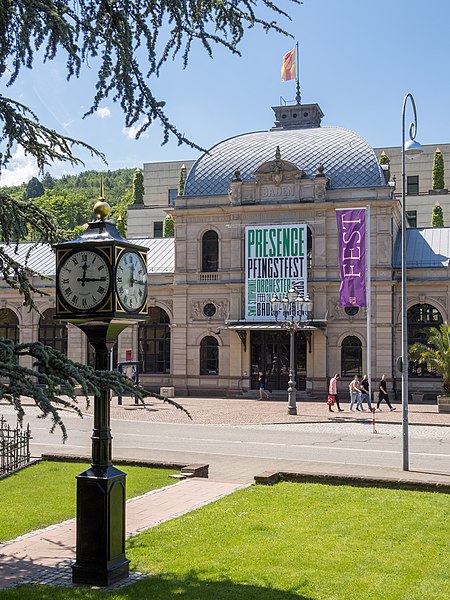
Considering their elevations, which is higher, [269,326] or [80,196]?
[80,196]

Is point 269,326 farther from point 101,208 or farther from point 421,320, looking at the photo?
point 101,208

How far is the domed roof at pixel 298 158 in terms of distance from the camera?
44906 millimetres

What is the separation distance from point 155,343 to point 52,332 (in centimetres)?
720

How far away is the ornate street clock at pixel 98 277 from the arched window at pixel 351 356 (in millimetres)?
35472

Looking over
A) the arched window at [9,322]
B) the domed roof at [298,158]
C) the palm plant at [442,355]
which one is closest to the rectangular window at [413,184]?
the domed roof at [298,158]

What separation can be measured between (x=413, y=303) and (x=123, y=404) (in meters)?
16.9

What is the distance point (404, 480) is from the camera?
14766 mm

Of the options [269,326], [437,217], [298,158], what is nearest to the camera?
[269,326]

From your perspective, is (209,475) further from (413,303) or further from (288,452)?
(413,303)

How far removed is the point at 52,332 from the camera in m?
50.5

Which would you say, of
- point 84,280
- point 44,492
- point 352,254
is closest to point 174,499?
point 44,492

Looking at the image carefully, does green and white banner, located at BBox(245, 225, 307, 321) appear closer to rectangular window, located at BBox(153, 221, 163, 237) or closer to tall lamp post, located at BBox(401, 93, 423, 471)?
tall lamp post, located at BBox(401, 93, 423, 471)

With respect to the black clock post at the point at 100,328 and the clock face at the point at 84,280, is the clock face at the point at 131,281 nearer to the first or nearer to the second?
the black clock post at the point at 100,328

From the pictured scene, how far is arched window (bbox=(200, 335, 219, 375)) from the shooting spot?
46.3 metres
